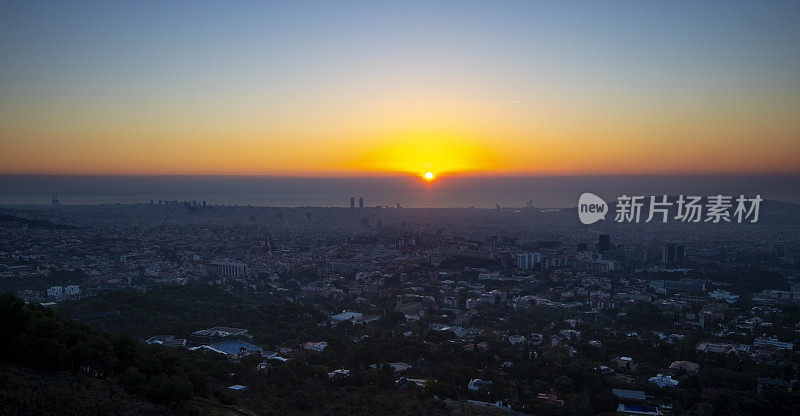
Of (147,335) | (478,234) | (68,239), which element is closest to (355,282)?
(147,335)

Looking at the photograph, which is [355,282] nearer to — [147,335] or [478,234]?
[147,335]

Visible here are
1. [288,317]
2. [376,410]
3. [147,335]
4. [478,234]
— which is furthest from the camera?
[478,234]

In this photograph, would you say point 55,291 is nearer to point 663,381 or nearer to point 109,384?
point 109,384

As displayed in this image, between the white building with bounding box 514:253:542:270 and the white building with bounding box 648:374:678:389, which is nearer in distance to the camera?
the white building with bounding box 648:374:678:389

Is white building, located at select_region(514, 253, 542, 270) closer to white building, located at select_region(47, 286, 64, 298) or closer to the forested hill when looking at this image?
the forested hill

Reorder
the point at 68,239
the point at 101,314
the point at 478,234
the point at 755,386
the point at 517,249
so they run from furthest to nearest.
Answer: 1. the point at 478,234
2. the point at 517,249
3. the point at 68,239
4. the point at 101,314
5. the point at 755,386

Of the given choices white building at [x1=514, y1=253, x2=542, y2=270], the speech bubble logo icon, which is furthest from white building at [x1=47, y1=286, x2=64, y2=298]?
the speech bubble logo icon

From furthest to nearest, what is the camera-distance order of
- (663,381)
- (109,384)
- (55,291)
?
(55,291), (663,381), (109,384)

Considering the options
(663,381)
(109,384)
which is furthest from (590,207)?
(109,384)

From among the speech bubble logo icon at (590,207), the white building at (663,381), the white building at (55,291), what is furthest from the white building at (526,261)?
the white building at (55,291)
